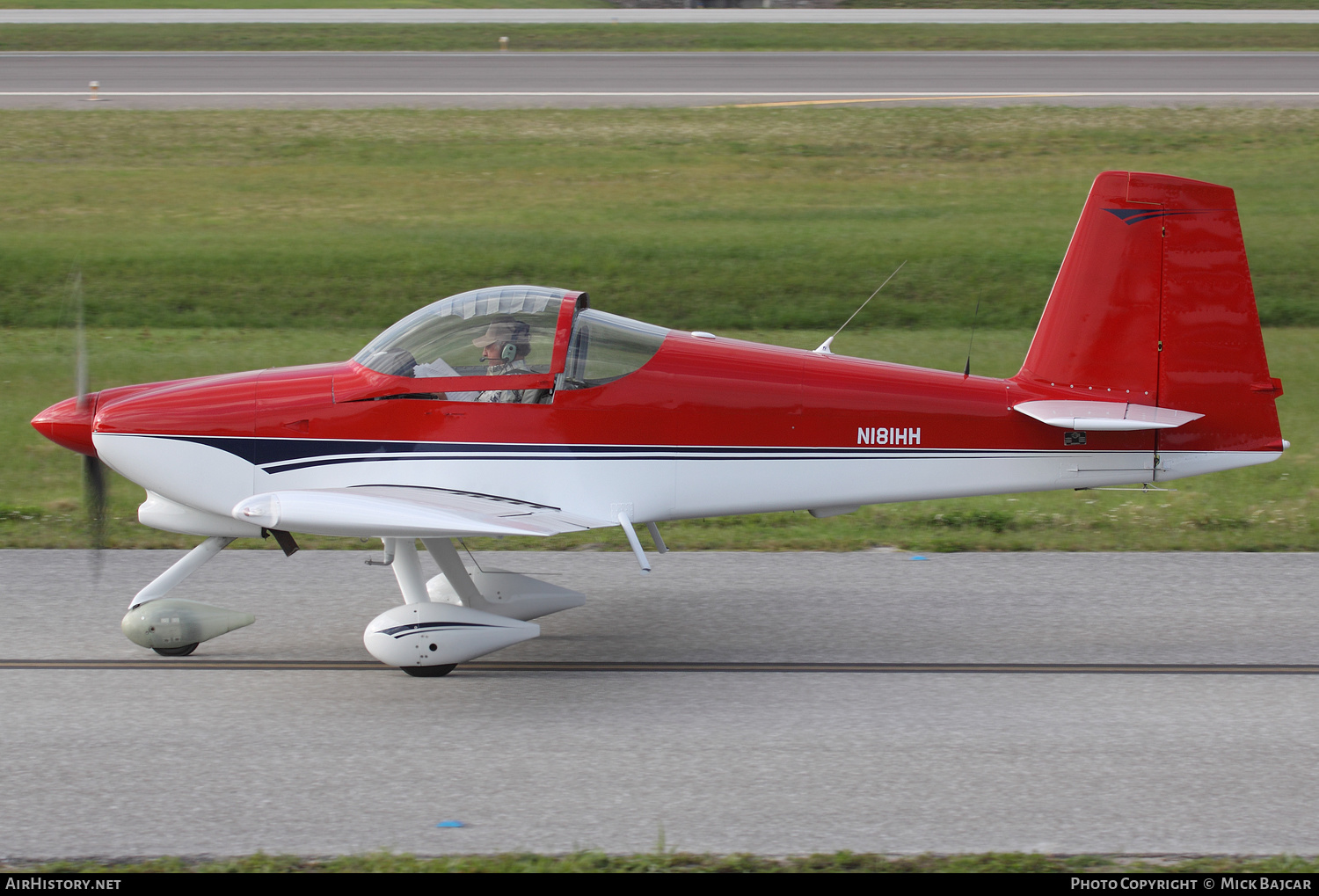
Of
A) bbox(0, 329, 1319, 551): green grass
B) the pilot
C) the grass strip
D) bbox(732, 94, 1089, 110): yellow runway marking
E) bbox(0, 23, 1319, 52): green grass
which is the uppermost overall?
bbox(0, 23, 1319, 52): green grass

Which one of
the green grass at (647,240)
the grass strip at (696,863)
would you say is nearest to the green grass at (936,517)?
the green grass at (647,240)

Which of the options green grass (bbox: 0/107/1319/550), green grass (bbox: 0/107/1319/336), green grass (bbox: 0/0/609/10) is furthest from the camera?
green grass (bbox: 0/0/609/10)

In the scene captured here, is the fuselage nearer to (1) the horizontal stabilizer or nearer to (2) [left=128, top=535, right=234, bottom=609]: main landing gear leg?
(1) the horizontal stabilizer

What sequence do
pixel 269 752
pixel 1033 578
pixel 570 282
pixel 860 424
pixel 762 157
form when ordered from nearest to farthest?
pixel 269 752, pixel 860 424, pixel 1033 578, pixel 570 282, pixel 762 157

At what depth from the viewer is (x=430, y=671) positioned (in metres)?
6.76

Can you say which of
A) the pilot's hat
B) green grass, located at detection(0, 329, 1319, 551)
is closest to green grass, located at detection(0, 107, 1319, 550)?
green grass, located at detection(0, 329, 1319, 551)

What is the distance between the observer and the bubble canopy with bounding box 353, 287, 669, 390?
22.3ft

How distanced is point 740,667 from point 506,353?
2.04 meters

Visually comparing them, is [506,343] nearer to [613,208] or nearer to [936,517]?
[936,517]

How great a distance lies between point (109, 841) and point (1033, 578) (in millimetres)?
5583

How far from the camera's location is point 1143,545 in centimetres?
904

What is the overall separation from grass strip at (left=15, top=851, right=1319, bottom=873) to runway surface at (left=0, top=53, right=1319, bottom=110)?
2047 centimetres

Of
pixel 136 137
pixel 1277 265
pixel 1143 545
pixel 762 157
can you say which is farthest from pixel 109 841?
pixel 136 137

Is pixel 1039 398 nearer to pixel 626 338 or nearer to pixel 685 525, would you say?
pixel 626 338
